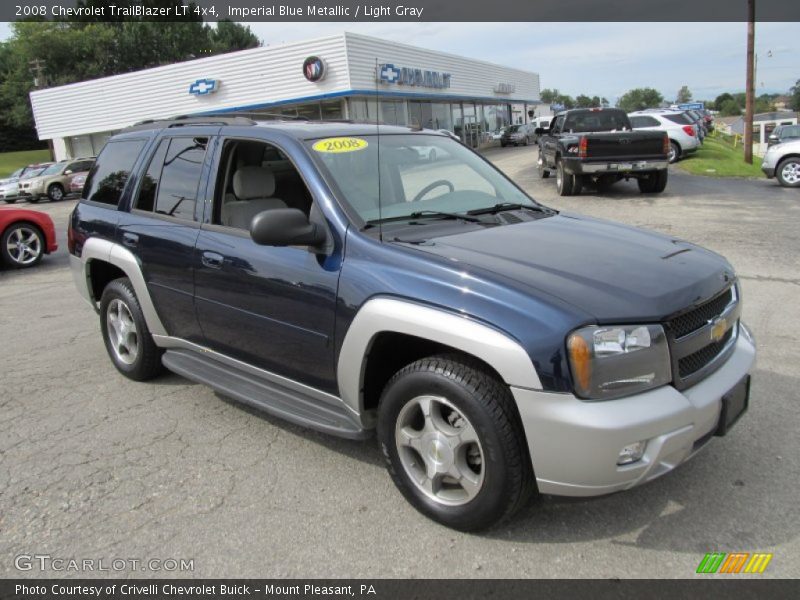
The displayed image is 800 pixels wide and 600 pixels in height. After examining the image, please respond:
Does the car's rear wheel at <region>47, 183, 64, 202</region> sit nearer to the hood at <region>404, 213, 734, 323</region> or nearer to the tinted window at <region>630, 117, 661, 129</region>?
the tinted window at <region>630, 117, 661, 129</region>

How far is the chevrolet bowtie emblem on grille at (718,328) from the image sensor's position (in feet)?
9.70

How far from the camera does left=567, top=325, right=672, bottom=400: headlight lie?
8.23 feet

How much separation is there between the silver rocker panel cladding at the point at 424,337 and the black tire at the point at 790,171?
649 inches

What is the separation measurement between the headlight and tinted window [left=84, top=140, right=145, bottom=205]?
373 cm

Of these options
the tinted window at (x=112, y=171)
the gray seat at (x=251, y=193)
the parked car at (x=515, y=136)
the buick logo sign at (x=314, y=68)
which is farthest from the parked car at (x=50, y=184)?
the parked car at (x=515, y=136)

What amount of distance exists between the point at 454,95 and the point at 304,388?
42225 mm

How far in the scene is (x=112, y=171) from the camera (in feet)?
16.7

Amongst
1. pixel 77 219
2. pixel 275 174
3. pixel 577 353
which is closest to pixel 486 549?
pixel 577 353

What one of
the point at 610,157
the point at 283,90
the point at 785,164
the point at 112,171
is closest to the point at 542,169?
the point at 610,157

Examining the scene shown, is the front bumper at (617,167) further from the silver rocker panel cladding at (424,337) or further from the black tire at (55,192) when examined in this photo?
the black tire at (55,192)

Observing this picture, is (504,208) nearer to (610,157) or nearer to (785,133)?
(610,157)

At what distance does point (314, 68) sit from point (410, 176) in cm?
2968
